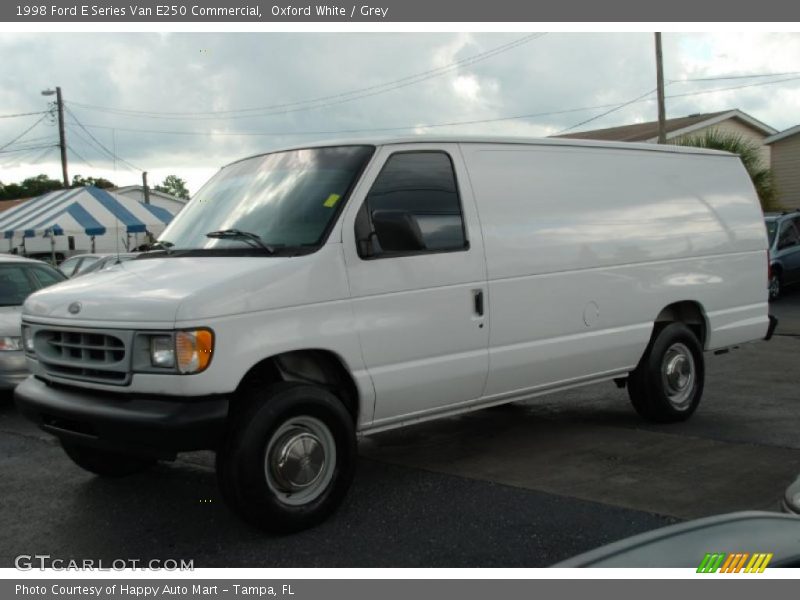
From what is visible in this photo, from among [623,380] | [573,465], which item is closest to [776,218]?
[623,380]

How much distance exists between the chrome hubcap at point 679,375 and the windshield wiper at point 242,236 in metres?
3.70

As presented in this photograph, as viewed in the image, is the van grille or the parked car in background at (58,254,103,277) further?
the parked car in background at (58,254,103,277)

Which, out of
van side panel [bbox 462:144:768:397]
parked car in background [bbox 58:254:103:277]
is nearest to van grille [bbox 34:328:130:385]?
van side panel [bbox 462:144:768:397]

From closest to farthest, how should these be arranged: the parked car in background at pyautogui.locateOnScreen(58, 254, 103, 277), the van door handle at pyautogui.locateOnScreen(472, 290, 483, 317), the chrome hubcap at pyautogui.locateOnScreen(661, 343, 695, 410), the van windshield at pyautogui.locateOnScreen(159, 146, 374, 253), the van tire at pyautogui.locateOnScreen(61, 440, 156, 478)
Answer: the van windshield at pyautogui.locateOnScreen(159, 146, 374, 253) < the van door handle at pyautogui.locateOnScreen(472, 290, 483, 317) < the van tire at pyautogui.locateOnScreen(61, 440, 156, 478) < the chrome hubcap at pyautogui.locateOnScreen(661, 343, 695, 410) < the parked car in background at pyautogui.locateOnScreen(58, 254, 103, 277)

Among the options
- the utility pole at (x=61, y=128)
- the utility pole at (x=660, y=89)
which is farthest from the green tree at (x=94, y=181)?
the utility pole at (x=660, y=89)

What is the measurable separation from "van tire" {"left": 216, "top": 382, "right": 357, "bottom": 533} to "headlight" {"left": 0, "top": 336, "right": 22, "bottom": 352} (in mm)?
4672

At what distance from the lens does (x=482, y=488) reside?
222 inches

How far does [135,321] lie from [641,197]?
13.8ft

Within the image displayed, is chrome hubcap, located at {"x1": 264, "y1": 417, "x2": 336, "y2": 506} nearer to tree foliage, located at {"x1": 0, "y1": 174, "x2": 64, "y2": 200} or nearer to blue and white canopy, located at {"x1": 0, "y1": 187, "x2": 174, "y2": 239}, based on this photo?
blue and white canopy, located at {"x1": 0, "y1": 187, "x2": 174, "y2": 239}

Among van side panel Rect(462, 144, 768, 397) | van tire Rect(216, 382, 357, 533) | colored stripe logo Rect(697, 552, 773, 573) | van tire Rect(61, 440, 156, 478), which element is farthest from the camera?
van side panel Rect(462, 144, 768, 397)

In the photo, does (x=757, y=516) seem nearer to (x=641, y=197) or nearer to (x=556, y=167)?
(x=556, y=167)

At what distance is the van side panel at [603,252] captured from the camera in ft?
19.8

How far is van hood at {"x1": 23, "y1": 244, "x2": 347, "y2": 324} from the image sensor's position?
15.1ft

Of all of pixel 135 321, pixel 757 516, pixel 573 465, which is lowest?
pixel 573 465
